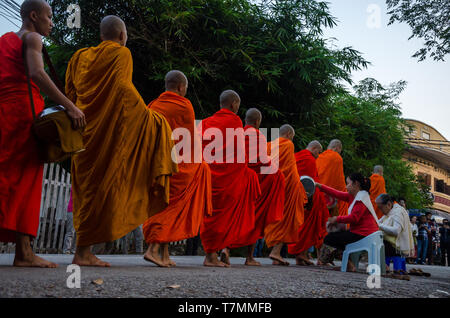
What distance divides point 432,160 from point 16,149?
36.9 metres

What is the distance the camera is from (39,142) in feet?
12.0

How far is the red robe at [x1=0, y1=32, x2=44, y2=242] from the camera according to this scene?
3412 millimetres

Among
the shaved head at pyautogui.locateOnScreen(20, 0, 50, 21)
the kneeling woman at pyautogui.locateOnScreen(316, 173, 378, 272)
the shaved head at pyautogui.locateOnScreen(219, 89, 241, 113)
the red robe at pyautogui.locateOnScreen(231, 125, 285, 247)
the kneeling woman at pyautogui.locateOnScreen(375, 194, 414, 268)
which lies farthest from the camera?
the red robe at pyautogui.locateOnScreen(231, 125, 285, 247)

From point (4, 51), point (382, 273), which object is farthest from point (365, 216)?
point (4, 51)

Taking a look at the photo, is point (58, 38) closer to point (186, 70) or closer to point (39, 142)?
point (186, 70)

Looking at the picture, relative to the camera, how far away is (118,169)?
396cm

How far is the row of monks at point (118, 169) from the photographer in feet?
11.5

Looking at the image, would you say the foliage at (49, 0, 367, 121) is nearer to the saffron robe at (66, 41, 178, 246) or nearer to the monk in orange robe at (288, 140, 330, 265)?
the monk in orange robe at (288, 140, 330, 265)

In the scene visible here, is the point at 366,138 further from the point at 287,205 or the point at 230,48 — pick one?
the point at 287,205

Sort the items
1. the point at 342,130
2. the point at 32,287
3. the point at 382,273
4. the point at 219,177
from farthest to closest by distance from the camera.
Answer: the point at 342,130 < the point at 219,177 < the point at 382,273 < the point at 32,287

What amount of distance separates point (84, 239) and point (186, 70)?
7.00m

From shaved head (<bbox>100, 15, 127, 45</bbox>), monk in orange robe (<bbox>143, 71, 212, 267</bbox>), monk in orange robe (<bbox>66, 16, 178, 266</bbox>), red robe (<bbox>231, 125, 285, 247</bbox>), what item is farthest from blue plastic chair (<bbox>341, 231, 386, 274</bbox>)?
shaved head (<bbox>100, 15, 127, 45</bbox>)

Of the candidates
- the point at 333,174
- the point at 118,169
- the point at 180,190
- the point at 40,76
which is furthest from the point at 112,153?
the point at 333,174

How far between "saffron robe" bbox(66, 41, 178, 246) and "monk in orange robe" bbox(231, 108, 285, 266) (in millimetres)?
2212
